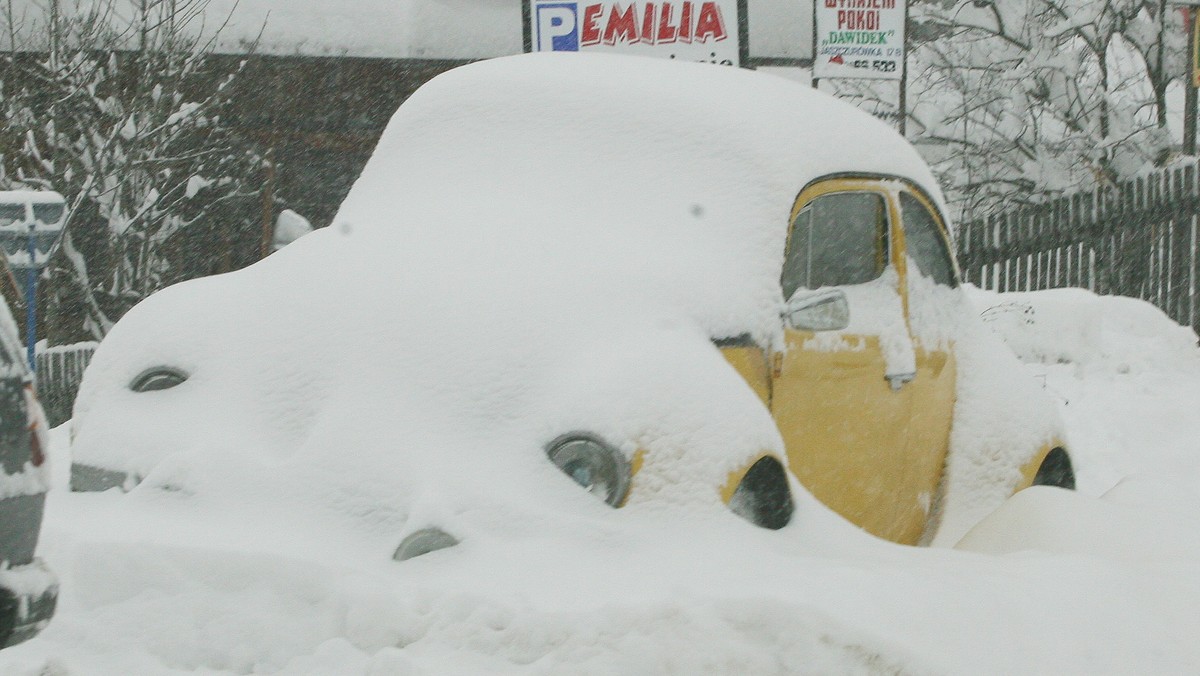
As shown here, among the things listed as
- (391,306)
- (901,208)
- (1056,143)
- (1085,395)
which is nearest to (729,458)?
(391,306)

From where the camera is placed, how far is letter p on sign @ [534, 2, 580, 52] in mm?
14688

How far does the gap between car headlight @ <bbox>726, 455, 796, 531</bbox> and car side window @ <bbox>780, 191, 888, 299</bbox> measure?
987 millimetres

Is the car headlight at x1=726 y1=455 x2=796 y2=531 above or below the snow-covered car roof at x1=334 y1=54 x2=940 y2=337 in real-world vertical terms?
below

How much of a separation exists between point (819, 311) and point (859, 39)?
439 inches

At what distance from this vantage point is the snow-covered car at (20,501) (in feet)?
8.78

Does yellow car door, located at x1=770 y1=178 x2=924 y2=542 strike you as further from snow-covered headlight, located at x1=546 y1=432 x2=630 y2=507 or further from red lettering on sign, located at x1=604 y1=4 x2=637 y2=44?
red lettering on sign, located at x1=604 y1=4 x2=637 y2=44

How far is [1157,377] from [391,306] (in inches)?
383

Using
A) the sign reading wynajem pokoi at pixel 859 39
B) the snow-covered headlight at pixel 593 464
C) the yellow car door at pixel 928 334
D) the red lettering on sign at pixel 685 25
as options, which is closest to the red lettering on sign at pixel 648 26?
the red lettering on sign at pixel 685 25

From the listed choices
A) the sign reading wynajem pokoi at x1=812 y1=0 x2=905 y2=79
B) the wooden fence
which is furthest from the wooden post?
the wooden fence

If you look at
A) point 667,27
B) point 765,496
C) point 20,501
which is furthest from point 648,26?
point 20,501

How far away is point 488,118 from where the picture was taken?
17.2ft

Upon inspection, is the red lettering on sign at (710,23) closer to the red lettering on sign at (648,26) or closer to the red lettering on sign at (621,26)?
the red lettering on sign at (648,26)

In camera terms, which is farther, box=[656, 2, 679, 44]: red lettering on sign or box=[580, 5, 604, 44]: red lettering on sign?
box=[580, 5, 604, 44]: red lettering on sign

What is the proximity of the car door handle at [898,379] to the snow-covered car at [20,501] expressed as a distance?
2963mm
